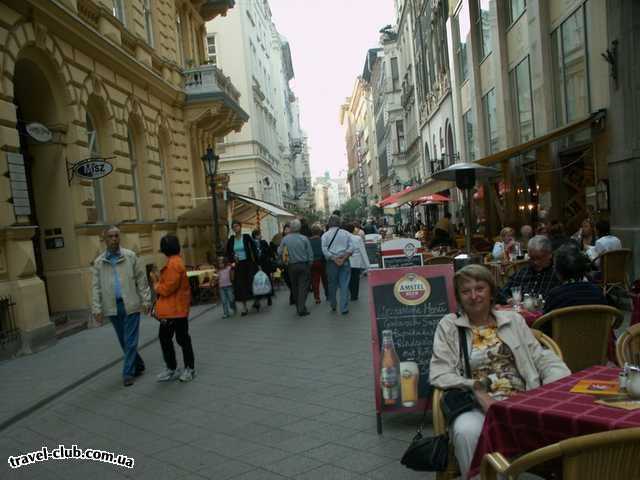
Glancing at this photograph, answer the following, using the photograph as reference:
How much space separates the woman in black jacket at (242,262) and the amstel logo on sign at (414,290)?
Answer: 7695mm

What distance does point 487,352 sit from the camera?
135 inches

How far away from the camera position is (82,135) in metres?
12.0

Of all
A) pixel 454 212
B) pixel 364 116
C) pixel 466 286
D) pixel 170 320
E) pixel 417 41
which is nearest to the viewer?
pixel 466 286

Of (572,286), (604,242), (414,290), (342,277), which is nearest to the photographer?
(572,286)

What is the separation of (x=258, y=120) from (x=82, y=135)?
26568mm

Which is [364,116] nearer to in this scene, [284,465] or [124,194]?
[124,194]

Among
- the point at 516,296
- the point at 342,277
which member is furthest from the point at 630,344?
the point at 342,277

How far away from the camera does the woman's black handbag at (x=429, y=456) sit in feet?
9.60

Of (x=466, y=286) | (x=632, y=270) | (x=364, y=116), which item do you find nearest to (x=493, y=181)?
(x=632, y=270)

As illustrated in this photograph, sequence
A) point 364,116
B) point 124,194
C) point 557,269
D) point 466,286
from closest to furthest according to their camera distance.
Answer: point 466,286
point 557,269
point 124,194
point 364,116

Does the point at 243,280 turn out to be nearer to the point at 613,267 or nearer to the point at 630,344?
the point at 613,267

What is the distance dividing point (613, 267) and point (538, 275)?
3.25 meters

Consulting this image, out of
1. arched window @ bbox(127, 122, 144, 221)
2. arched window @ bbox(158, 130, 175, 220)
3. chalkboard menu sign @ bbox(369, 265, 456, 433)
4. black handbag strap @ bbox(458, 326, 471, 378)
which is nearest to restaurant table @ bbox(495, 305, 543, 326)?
chalkboard menu sign @ bbox(369, 265, 456, 433)

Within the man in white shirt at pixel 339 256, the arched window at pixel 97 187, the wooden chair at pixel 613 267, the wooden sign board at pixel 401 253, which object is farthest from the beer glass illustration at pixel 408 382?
the arched window at pixel 97 187
